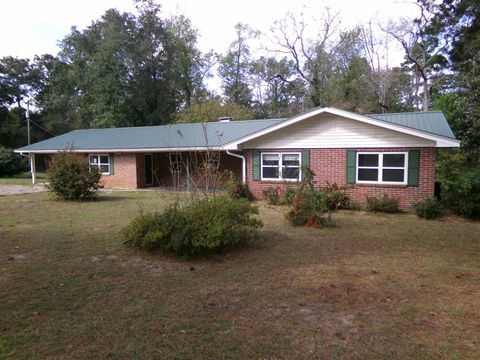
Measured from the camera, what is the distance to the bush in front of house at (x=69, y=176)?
44.8 feet

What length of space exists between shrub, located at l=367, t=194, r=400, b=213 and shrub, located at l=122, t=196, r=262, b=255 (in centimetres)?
624

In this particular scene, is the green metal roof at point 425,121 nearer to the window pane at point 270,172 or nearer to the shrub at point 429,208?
the shrub at point 429,208

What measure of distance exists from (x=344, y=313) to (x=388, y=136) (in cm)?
922

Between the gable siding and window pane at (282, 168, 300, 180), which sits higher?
the gable siding

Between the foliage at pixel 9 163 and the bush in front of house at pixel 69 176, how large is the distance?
776 inches

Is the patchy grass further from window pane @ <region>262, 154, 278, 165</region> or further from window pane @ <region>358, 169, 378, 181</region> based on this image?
window pane @ <region>262, 154, 278, 165</region>

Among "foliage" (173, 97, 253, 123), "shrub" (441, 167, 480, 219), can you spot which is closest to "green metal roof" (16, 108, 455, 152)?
"shrub" (441, 167, 480, 219)

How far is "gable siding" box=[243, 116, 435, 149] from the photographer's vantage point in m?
11.9

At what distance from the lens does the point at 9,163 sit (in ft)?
98.2

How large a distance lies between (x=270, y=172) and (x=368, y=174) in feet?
12.2

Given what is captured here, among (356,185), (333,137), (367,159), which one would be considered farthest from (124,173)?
(367,159)

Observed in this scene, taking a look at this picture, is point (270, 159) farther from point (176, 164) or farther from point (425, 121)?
point (425, 121)

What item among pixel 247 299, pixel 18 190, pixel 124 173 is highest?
pixel 124 173

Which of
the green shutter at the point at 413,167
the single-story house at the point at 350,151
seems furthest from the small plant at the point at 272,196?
the green shutter at the point at 413,167
